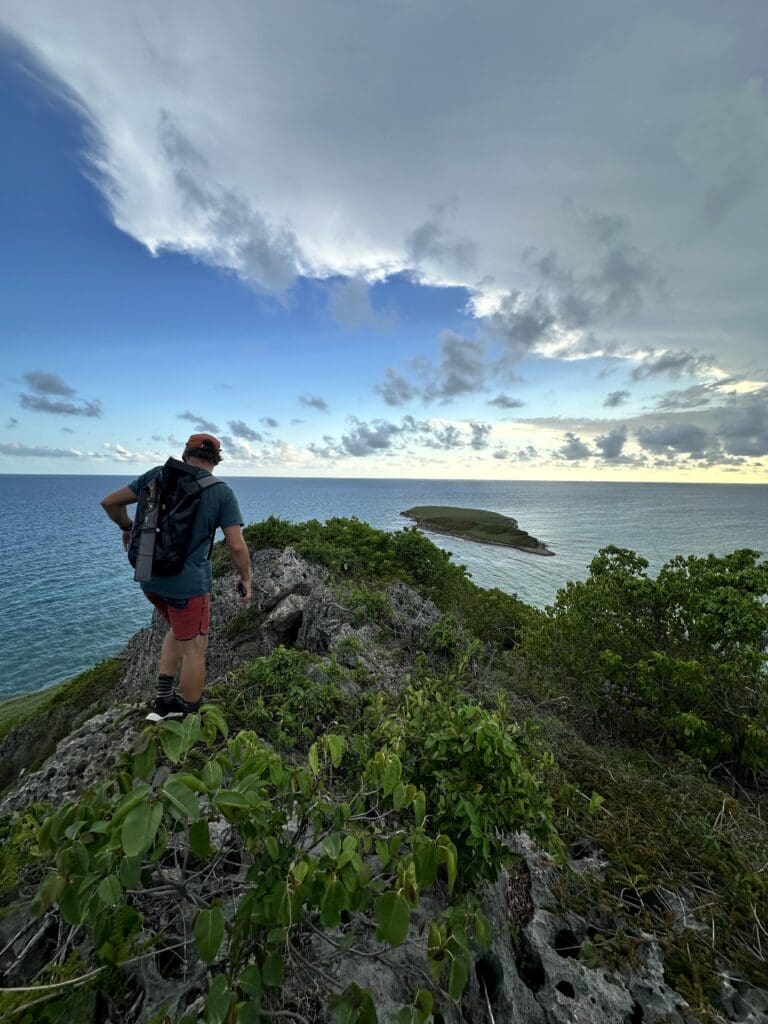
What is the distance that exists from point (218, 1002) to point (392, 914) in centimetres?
68

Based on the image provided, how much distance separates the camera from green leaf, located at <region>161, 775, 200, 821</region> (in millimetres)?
1412

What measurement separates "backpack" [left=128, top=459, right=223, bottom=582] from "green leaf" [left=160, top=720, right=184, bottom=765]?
329cm

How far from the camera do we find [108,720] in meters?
5.45

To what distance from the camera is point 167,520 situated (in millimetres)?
4754

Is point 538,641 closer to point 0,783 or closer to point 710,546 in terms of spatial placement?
point 0,783

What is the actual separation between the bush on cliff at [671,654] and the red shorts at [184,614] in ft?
28.1

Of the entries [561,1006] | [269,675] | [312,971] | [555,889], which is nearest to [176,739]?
[312,971]

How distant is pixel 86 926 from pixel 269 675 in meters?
3.43

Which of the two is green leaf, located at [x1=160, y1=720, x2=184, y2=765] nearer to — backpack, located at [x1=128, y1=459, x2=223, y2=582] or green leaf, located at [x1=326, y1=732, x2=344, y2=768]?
green leaf, located at [x1=326, y1=732, x2=344, y2=768]

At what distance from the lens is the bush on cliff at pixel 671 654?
8633 mm

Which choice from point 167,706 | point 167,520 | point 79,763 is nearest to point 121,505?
point 167,520

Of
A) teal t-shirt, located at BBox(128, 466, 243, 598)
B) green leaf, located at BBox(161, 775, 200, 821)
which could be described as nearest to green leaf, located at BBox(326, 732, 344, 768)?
green leaf, located at BBox(161, 775, 200, 821)

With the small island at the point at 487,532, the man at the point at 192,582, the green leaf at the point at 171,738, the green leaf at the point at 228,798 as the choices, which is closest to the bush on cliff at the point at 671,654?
the man at the point at 192,582

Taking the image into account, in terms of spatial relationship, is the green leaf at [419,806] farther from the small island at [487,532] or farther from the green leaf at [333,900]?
the small island at [487,532]
